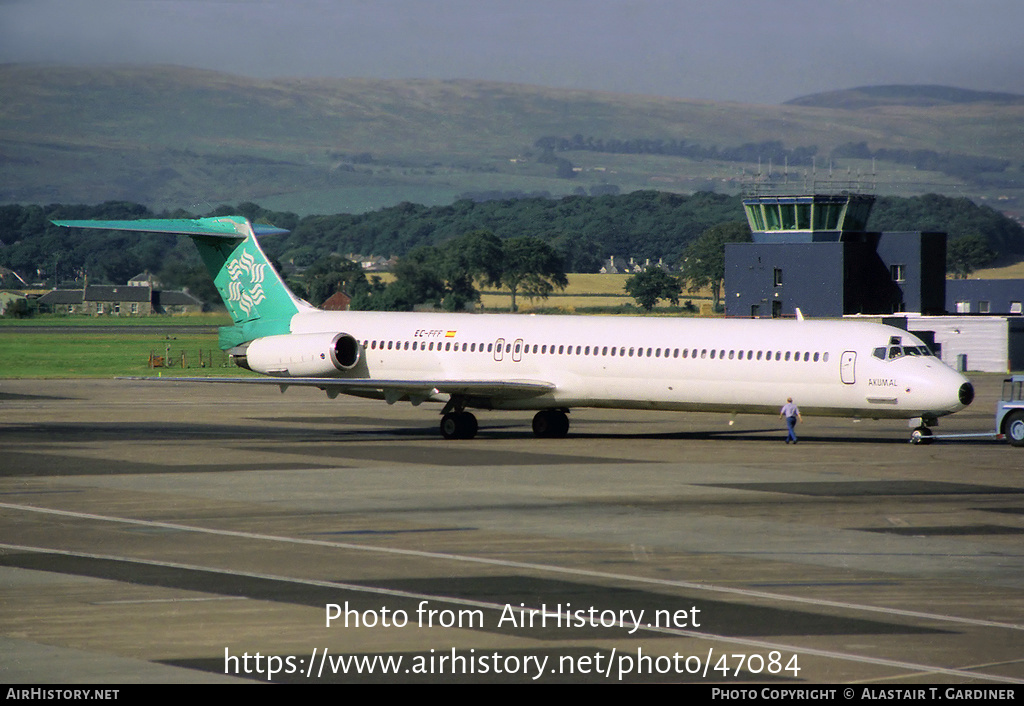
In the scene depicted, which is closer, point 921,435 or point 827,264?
point 921,435

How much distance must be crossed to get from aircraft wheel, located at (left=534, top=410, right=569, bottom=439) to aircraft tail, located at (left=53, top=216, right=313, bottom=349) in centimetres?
889

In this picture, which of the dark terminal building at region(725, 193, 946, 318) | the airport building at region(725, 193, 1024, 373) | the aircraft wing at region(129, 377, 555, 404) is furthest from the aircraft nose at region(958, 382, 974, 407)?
the dark terminal building at region(725, 193, 946, 318)

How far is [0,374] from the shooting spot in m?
72.9

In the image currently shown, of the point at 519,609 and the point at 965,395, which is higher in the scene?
the point at 965,395

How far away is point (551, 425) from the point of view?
130ft

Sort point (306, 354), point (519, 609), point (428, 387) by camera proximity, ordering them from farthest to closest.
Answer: point (306, 354) → point (428, 387) → point (519, 609)

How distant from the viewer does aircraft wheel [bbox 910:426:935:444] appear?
36031 millimetres

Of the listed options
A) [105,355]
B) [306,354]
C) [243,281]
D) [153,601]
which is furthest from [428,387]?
[105,355]

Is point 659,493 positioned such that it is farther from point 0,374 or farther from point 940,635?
point 0,374

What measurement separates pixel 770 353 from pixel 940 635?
21563mm

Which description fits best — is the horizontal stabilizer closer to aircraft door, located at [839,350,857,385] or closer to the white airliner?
the white airliner

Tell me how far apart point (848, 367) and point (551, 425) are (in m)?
9.15

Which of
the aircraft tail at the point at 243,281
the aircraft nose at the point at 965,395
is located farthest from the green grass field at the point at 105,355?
the aircraft nose at the point at 965,395

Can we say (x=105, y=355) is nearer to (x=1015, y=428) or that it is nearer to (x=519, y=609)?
(x=1015, y=428)
